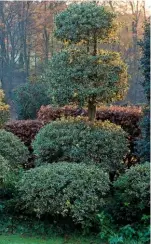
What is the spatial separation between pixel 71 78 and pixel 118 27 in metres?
1.14

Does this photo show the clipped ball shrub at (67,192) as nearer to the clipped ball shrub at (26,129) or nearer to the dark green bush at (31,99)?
the clipped ball shrub at (26,129)

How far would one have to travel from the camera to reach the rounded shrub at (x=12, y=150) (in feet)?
21.5

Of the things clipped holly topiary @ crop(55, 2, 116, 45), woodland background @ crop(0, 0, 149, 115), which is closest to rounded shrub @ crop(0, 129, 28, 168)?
clipped holly topiary @ crop(55, 2, 116, 45)

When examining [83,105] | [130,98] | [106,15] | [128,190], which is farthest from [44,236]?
[130,98]

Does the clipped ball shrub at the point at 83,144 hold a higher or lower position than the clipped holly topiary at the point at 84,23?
lower

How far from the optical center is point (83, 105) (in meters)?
6.46

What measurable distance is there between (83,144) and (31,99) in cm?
713

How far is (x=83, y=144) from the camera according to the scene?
6.16 metres

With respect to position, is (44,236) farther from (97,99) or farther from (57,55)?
(57,55)

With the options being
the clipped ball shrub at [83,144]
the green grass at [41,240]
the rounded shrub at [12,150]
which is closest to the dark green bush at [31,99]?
the rounded shrub at [12,150]

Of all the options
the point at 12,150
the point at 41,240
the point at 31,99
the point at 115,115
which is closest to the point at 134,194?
the point at 41,240

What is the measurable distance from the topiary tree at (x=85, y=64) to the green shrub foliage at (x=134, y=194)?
1.66 metres

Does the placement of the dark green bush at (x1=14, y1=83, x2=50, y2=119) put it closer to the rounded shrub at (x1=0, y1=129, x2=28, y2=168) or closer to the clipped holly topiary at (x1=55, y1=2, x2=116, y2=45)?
the rounded shrub at (x1=0, y1=129, x2=28, y2=168)

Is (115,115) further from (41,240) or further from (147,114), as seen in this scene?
(41,240)
